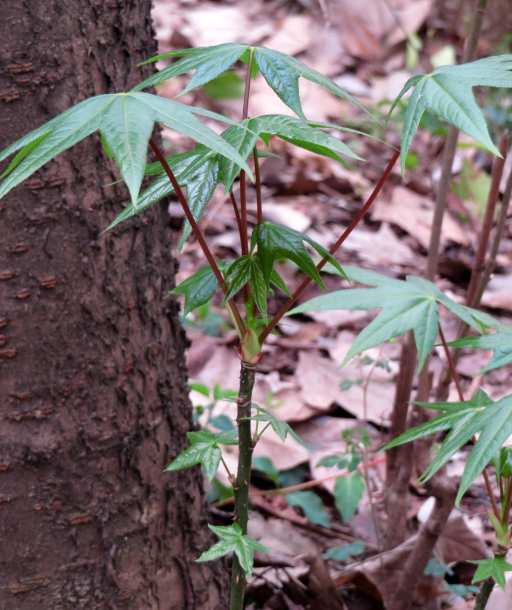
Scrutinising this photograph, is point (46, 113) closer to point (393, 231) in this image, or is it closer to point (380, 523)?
point (380, 523)

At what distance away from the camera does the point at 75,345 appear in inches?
38.2

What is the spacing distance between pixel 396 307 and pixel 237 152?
1.48 feet

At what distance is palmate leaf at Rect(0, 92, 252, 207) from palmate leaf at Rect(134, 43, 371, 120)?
0.35 feet

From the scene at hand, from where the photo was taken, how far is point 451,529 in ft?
4.59

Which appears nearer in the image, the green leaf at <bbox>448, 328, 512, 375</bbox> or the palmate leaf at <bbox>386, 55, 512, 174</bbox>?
the palmate leaf at <bbox>386, 55, 512, 174</bbox>

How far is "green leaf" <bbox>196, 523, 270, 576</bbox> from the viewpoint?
685 mm

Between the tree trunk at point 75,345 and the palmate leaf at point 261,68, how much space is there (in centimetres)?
29

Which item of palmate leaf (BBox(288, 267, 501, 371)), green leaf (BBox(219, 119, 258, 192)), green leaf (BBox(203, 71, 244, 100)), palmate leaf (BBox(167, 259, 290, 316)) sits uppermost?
green leaf (BBox(203, 71, 244, 100))

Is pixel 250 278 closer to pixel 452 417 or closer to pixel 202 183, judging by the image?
pixel 202 183

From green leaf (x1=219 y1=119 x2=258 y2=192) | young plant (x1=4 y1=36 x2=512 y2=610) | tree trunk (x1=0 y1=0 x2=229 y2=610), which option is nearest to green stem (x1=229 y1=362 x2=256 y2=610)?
young plant (x1=4 y1=36 x2=512 y2=610)

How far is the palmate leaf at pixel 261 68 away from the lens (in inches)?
26.5

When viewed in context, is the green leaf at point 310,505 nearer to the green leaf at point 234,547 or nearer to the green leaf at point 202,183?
the green leaf at point 234,547

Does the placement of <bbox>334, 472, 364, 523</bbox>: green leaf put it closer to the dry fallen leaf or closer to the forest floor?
the forest floor

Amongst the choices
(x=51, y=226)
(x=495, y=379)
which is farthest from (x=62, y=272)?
(x=495, y=379)
